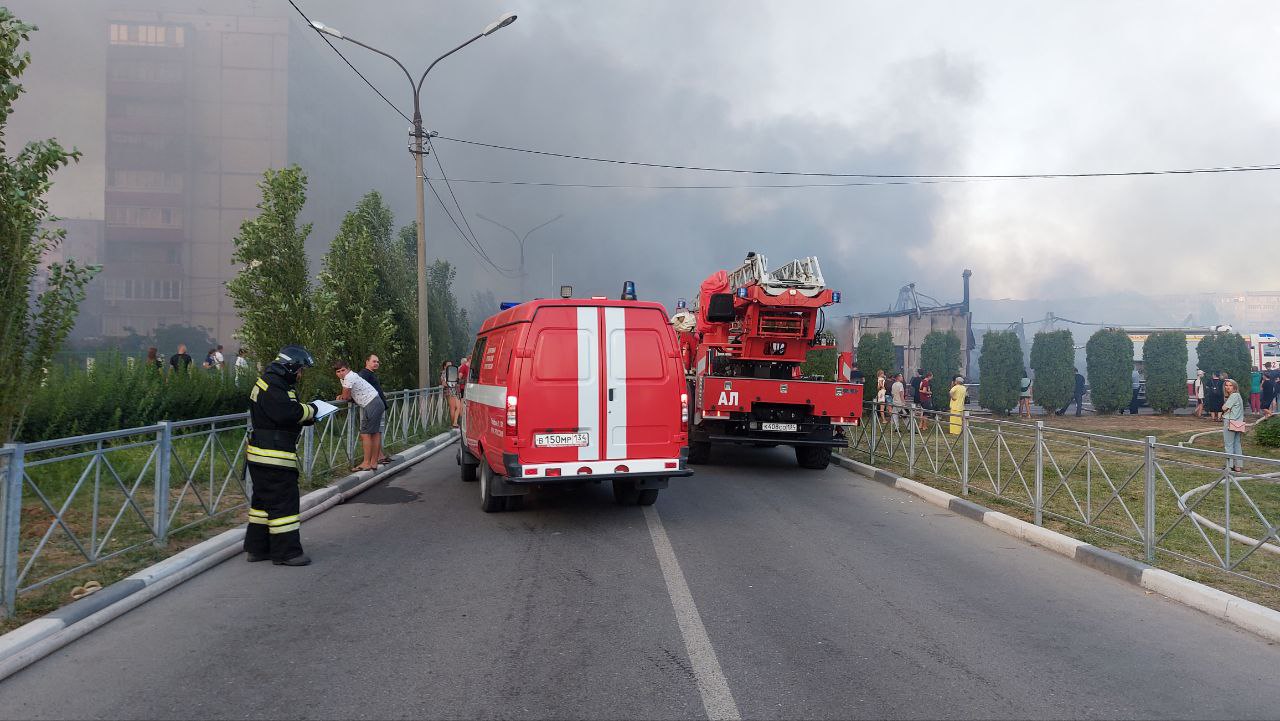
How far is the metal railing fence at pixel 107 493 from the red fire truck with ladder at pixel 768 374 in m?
6.97

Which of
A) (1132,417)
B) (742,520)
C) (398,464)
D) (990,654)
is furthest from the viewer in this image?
(1132,417)

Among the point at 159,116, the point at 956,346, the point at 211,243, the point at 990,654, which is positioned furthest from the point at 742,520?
the point at 159,116

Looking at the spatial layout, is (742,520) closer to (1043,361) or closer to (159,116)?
(1043,361)

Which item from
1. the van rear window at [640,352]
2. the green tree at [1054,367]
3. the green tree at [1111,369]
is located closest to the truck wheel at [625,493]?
the van rear window at [640,352]

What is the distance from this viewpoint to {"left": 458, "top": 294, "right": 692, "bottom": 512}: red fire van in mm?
7664

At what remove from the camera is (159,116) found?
136 feet

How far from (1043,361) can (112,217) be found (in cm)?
4633

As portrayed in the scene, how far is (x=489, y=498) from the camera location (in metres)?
8.52

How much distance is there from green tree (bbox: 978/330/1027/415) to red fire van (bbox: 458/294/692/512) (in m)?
24.1

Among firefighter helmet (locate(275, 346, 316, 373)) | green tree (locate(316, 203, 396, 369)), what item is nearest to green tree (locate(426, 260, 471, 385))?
green tree (locate(316, 203, 396, 369))

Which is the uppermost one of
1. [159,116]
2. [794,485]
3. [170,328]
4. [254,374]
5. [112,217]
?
[159,116]

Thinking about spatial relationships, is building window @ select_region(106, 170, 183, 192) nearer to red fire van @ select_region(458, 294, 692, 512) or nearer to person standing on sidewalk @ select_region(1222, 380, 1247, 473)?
red fire van @ select_region(458, 294, 692, 512)

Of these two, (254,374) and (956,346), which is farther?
(956,346)

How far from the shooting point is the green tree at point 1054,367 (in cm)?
2814
